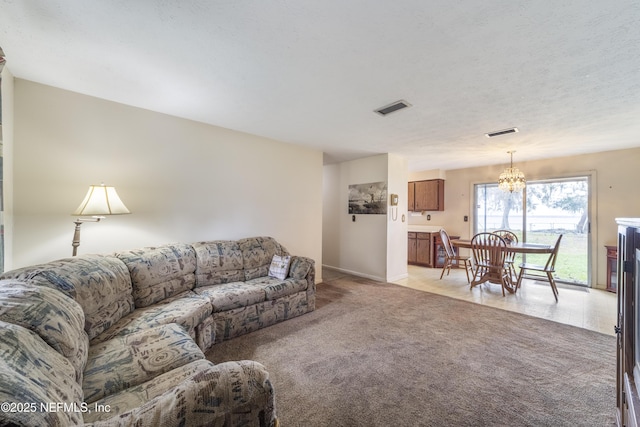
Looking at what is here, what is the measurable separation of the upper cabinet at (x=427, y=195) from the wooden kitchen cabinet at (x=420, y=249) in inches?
32.2

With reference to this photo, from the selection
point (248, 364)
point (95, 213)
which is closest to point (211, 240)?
point (95, 213)

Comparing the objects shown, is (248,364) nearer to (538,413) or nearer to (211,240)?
(538,413)

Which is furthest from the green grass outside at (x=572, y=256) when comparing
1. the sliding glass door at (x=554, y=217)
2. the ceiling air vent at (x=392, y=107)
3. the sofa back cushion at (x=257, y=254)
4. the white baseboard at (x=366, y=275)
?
the sofa back cushion at (x=257, y=254)

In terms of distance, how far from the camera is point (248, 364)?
1.00 meters

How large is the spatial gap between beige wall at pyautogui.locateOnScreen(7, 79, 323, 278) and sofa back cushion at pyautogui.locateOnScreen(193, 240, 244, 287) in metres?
0.35

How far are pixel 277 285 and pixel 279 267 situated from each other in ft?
1.14

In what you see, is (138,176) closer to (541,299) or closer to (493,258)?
(493,258)

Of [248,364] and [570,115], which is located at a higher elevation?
[570,115]

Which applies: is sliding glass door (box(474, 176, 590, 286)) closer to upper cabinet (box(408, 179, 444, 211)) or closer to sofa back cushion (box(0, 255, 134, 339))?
upper cabinet (box(408, 179, 444, 211))

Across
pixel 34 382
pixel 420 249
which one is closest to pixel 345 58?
pixel 34 382

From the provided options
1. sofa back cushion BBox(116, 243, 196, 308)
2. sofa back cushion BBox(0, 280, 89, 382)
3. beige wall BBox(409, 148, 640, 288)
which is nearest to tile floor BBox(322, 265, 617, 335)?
Answer: beige wall BBox(409, 148, 640, 288)

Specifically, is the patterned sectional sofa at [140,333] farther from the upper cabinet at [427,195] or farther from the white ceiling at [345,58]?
the upper cabinet at [427,195]

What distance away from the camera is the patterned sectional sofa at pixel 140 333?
0.77 meters

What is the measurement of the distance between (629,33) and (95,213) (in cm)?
399
